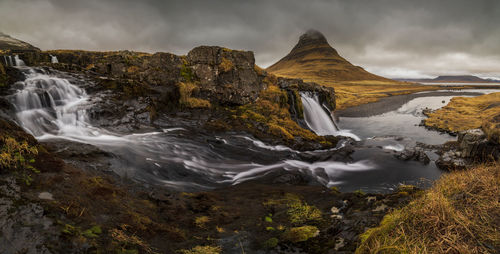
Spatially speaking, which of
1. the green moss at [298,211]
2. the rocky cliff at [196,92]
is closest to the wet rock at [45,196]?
the green moss at [298,211]

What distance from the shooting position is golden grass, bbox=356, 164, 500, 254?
3062mm

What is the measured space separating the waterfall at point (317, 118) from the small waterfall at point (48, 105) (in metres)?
22.5

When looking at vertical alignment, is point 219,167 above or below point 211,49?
below

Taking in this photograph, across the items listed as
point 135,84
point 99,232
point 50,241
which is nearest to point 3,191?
point 50,241

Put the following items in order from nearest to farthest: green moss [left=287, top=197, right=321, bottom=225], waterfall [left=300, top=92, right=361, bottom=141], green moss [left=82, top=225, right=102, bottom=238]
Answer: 1. green moss [left=82, top=225, right=102, bottom=238]
2. green moss [left=287, top=197, right=321, bottom=225]
3. waterfall [left=300, top=92, right=361, bottom=141]

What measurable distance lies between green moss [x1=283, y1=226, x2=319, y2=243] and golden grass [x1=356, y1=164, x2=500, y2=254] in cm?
112

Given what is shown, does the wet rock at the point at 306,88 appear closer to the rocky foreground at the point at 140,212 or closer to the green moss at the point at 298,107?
the green moss at the point at 298,107

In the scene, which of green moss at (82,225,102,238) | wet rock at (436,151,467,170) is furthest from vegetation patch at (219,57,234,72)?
green moss at (82,225,102,238)

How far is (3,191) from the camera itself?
3826mm

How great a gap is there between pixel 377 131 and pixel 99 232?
36518mm

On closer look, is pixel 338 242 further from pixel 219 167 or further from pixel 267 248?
pixel 219 167

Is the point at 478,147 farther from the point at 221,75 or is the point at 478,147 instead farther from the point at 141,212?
the point at 141,212

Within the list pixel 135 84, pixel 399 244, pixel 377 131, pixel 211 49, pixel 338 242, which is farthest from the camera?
pixel 377 131

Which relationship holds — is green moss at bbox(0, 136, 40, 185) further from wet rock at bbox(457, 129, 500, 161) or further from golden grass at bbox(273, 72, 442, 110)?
golden grass at bbox(273, 72, 442, 110)
